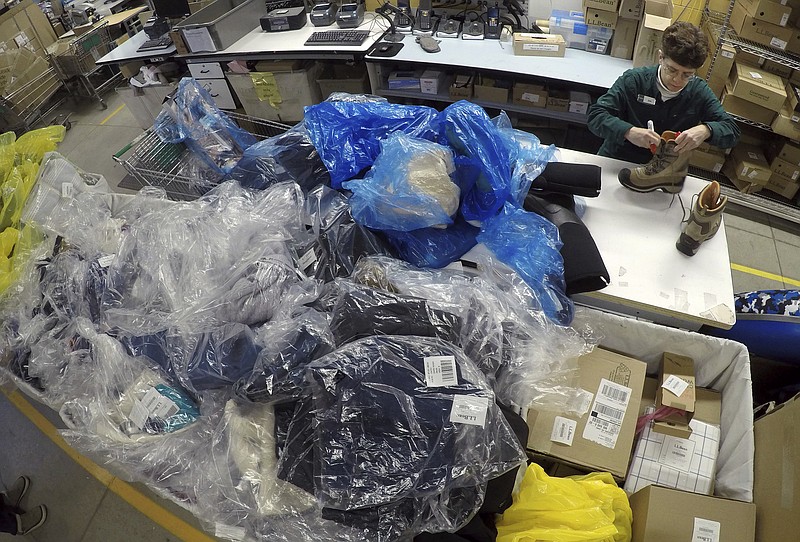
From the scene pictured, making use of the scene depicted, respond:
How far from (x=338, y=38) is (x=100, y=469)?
2787mm

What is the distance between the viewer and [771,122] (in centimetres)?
250

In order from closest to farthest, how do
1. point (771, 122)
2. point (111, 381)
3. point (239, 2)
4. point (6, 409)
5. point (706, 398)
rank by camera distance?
point (111, 381), point (706, 398), point (6, 409), point (771, 122), point (239, 2)

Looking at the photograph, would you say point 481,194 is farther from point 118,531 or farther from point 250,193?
point 118,531

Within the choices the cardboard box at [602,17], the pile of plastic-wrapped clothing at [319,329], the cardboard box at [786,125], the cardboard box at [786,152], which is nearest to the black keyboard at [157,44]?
the pile of plastic-wrapped clothing at [319,329]

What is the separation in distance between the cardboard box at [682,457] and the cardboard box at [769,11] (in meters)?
2.10

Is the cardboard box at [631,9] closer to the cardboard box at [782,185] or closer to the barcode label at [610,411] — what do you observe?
the cardboard box at [782,185]

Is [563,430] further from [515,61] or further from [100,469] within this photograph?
[515,61]

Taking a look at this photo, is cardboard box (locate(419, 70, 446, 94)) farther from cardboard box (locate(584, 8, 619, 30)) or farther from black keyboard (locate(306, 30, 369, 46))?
cardboard box (locate(584, 8, 619, 30))

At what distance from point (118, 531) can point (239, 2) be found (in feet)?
11.2

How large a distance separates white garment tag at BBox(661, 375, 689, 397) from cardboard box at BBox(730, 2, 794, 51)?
2113 millimetres

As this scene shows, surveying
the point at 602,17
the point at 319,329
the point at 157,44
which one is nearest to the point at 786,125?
the point at 602,17

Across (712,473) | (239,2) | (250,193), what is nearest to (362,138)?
(250,193)

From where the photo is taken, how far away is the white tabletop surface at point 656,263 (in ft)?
4.63

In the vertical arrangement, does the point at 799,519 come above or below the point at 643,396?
above
